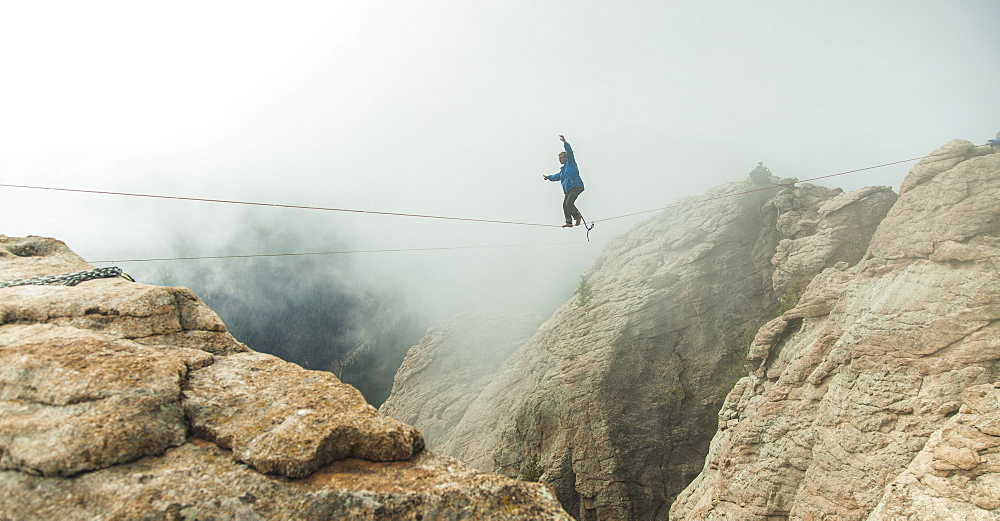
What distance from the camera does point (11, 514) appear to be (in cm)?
349

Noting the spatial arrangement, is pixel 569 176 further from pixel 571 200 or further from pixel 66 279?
pixel 66 279

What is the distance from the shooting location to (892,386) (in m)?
18.4

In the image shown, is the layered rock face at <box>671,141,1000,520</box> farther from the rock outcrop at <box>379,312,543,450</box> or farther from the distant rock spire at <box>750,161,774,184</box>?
the rock outcrop at <box>379,312,543,450</box>

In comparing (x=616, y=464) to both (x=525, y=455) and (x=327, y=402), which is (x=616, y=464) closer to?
(x=525, y=455)

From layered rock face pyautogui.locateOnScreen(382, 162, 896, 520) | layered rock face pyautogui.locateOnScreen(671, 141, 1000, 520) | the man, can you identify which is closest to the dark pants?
the man

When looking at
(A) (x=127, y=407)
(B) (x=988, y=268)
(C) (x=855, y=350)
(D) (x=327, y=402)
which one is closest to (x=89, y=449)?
(A) (x=127, y=407)

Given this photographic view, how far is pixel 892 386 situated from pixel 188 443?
24413mm

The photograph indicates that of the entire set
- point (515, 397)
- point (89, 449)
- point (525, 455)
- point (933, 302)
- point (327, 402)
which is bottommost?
point (525, 455)

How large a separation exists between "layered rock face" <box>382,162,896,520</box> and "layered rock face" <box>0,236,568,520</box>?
3597cm

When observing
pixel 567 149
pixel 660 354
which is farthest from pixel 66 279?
pixel 660 354

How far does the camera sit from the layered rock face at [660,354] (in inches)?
1431

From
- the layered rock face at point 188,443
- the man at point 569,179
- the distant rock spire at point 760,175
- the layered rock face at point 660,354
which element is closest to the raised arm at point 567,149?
the man at point 569,179

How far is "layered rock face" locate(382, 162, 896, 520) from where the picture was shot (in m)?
36.3

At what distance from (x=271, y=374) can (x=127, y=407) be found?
176 cm
